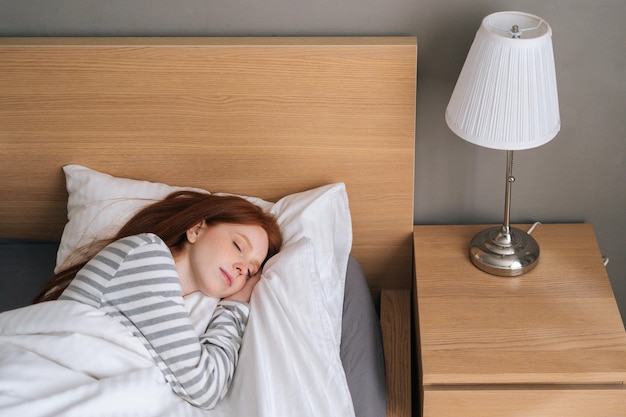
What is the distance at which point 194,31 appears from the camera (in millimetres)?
1460

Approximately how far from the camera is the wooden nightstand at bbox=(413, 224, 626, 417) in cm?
126

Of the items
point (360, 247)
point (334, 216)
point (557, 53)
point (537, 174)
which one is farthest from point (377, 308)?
point (557, 53)

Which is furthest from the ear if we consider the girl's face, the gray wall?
the gray wall

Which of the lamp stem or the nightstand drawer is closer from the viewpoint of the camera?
the nightstand drawer

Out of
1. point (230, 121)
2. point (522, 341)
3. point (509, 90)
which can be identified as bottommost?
point (522, 341)

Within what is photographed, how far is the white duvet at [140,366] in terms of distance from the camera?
1.11m

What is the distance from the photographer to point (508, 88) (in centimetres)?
120

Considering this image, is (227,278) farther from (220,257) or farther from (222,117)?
(222,117)

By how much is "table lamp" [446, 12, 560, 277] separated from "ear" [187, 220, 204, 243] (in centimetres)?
52

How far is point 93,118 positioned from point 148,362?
22.7 inches

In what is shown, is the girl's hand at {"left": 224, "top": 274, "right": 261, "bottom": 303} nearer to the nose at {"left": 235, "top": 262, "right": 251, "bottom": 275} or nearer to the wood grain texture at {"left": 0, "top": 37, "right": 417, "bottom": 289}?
the nose at {"left": 235, "top": 262, "right": 251, "bottom": 275}

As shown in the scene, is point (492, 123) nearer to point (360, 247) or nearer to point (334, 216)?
point (334, 216)

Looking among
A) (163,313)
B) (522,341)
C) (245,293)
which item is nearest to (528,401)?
(522,341)

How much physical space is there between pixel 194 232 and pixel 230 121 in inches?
10.1
